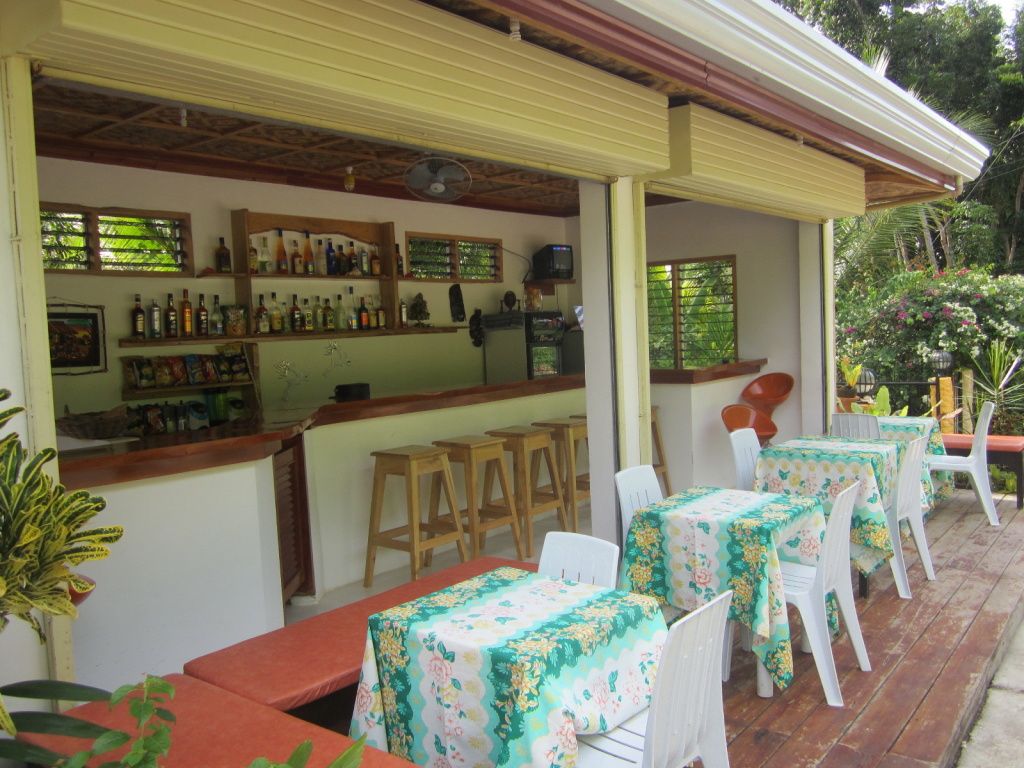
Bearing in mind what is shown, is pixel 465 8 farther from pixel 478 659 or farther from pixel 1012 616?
pixel 1012 616

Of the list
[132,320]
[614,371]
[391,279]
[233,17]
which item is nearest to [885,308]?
[391,279]

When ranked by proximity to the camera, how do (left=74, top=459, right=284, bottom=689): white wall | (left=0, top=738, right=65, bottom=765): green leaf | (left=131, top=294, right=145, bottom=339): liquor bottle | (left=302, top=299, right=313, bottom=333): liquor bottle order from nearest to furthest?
(left=0, top=738, right=65, bottom=765): green leaf
(left=74, top=459, right=284, bottom=689): white wall
(left=131, top=294, right=145, bottom=339): liquor bottle
(left=302, top=299, right=313, bottom=333): liquor bottle

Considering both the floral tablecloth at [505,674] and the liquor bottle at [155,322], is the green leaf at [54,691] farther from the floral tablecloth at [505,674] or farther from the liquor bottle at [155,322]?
the liquor bottle at [155,322]

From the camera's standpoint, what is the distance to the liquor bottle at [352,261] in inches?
255

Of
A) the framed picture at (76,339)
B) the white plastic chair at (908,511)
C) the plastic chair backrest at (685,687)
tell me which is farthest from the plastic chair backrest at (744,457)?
the framed picture at (76,339)

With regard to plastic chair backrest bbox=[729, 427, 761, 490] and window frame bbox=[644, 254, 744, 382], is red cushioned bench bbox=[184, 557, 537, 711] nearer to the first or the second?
plastic chair backrest bbox=[729, 427, 761, 490]

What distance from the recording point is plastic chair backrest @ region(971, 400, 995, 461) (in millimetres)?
5582

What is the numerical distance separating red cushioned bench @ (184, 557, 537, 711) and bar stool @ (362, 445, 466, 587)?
172 cm

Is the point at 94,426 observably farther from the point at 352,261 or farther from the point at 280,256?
the point at 352,261

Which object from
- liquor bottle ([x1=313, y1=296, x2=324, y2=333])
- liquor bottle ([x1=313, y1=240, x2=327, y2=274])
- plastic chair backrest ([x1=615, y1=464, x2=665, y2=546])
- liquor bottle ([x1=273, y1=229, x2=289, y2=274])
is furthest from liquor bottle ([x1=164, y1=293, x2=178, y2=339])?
plastic chair backrest ([x1=615, y1=464, x2=665, y2=546])

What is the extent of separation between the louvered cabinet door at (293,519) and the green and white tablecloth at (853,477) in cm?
249

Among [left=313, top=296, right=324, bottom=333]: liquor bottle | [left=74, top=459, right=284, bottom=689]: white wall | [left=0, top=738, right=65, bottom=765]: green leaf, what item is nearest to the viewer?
Result: [left=0, top=738, right=65, bottom=765]: green leaf

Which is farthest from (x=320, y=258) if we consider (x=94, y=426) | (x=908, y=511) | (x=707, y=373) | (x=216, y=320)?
(x=908, y=511)

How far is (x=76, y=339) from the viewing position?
5.15 metres
